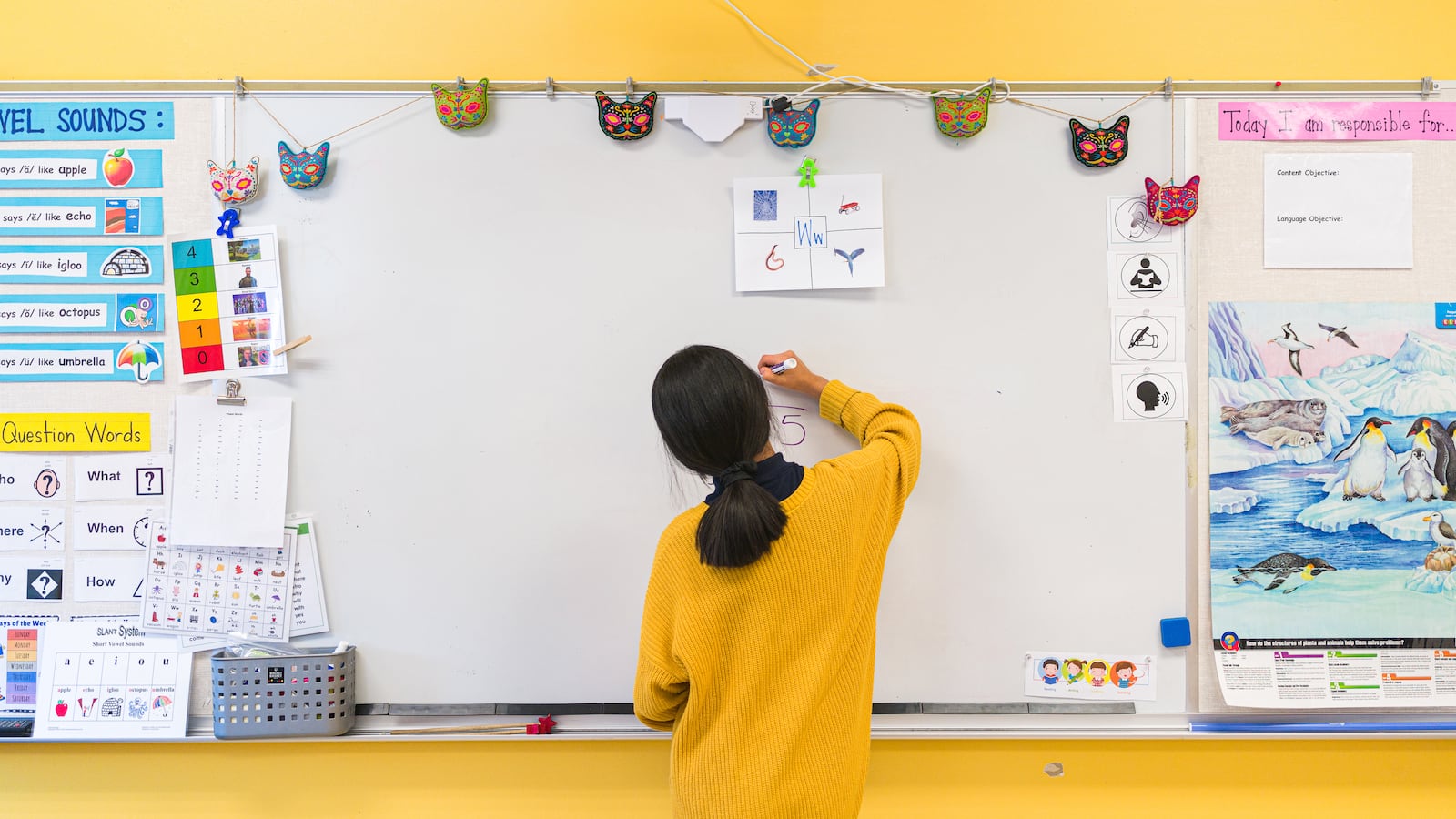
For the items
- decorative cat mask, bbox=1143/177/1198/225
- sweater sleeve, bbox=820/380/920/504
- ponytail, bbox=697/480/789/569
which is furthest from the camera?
decorative cat mask, bbox=1143/177/1198/225

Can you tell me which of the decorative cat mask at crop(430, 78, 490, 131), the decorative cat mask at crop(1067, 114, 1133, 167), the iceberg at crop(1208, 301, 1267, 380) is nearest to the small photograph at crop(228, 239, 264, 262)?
the decorative cat mask at crop(430, 78, 490, 131)

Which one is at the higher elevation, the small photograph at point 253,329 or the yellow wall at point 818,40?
the yellow wall at point 818,40

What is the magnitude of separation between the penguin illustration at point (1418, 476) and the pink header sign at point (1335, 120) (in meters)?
0.56

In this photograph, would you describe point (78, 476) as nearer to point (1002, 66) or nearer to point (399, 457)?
point (399, 457)

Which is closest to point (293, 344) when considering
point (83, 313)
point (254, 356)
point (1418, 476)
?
point (254, 356)

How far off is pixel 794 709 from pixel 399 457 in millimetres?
811

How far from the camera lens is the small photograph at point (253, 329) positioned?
4.38 feet

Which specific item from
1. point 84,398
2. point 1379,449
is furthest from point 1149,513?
point 84,398

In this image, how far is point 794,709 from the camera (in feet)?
3.37

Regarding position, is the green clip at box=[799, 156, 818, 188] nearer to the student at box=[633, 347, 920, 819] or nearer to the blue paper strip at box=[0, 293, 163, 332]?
the student at box=[633, 347, 920, 819]

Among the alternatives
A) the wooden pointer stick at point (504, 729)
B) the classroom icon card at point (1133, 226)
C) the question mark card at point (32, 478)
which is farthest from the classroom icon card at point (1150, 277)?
the question mark card at point (32, 478)

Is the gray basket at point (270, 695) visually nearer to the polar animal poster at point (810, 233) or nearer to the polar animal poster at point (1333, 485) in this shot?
the polar animal poster at point (810, 233)

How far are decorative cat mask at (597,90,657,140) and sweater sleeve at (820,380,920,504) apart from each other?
55 cm

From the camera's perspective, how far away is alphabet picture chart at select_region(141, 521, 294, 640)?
1343mm
